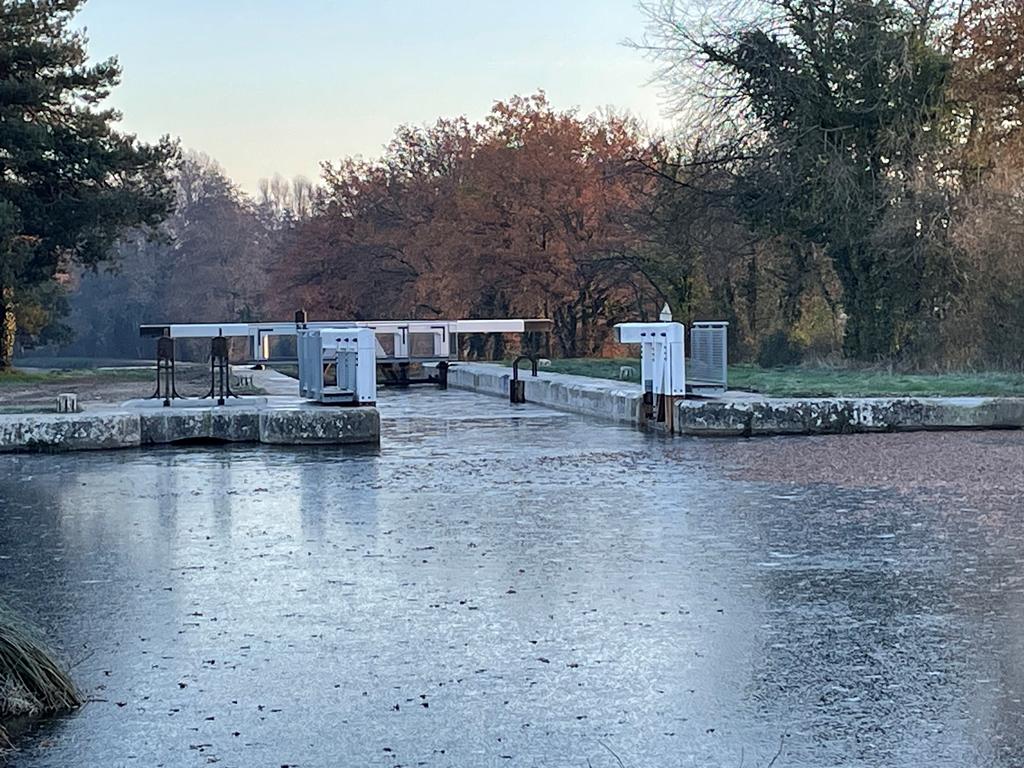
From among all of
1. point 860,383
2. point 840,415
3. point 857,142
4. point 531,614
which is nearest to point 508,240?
point 857,142

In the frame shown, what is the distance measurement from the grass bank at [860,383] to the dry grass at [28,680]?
16.0 meters

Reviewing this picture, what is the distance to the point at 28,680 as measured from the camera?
5.51 m

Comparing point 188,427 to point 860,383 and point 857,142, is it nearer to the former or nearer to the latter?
A: point 860,383

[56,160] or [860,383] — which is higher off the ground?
[56,160]

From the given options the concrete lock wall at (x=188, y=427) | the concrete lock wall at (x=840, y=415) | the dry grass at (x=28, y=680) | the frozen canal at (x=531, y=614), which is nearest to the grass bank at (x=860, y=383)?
the concrete lock wall at (x=840, y=415)

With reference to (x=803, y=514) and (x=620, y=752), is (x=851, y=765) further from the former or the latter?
(x=803, y=514)

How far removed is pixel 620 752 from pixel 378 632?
2.18 m

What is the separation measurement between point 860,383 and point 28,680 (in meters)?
20.0

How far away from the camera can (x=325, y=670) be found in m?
6.16

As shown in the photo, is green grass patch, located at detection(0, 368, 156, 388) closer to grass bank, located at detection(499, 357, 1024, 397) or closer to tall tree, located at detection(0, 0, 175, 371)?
tall tree, located at detection(0, 0, 175, 371)

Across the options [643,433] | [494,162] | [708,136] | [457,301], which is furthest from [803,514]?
[457,301]

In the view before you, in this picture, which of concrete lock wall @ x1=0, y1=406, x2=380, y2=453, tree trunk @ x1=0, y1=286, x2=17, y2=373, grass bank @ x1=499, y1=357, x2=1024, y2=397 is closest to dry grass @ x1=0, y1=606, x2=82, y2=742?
concrete lock wall @ x1=0, y1=406, x2=380, y2=453

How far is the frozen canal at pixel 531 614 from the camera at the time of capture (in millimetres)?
5176

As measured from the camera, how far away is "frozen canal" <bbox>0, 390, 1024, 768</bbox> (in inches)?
204
